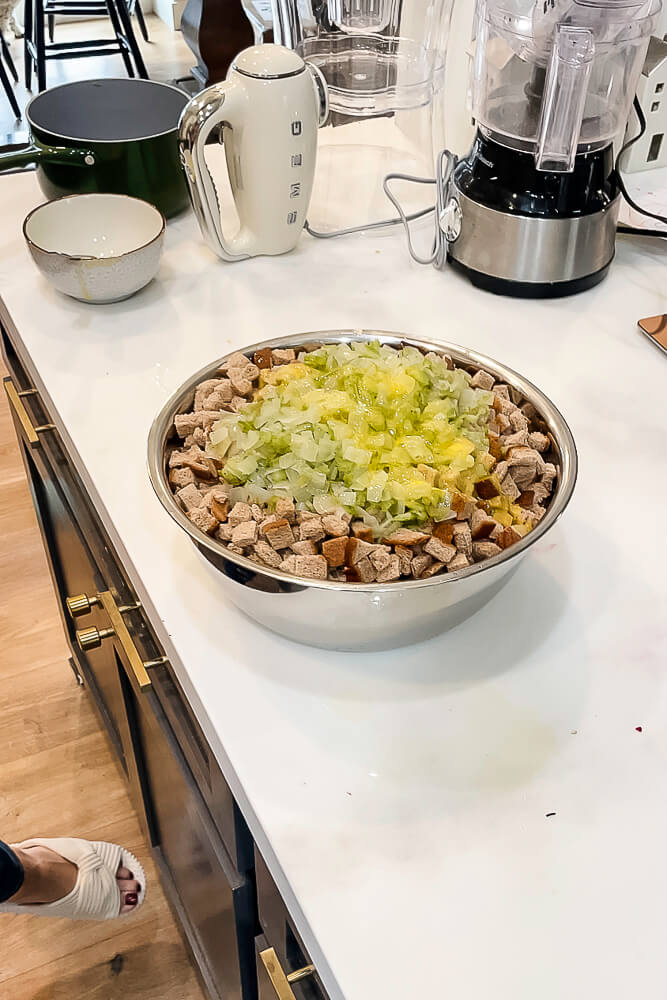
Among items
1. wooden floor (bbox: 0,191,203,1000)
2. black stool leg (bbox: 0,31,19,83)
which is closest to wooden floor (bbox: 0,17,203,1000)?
wooden floor (bbox: 0,191,203,1000)

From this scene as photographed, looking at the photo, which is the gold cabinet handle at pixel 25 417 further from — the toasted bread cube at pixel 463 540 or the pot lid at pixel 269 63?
the toasted bread cube at pixel 463 540

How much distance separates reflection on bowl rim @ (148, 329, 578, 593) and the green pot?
45cm

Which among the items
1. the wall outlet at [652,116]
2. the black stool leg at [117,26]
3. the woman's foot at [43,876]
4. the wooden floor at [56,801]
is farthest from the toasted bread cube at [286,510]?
the black stool leg at [117,26]

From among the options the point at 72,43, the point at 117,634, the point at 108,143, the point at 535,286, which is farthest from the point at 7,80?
the point at 117,634

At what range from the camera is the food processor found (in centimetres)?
86

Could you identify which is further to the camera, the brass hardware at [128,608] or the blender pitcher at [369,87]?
the blender pitcher at [369,87]

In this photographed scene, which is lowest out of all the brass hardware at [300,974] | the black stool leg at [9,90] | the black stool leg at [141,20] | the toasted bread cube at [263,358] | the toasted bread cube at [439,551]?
the black stool leg at [9,90]

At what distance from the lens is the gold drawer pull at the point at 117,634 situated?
75 centimetres

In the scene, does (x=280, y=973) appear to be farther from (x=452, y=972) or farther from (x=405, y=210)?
(x=405, y=210)

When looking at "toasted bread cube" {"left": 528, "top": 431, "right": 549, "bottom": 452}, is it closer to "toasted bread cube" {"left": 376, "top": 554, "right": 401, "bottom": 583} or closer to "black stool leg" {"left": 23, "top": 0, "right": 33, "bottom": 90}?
"toasted bread cube" {"left": 376, "top": 554, "right": 401, "bottom": 583}

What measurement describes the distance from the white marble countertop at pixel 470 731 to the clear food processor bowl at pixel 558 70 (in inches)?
8.7

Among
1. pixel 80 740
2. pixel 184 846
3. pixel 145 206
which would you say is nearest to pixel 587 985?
pixel 184 846

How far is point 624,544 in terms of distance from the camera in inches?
27.7

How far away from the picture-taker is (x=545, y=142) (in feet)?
2.87
